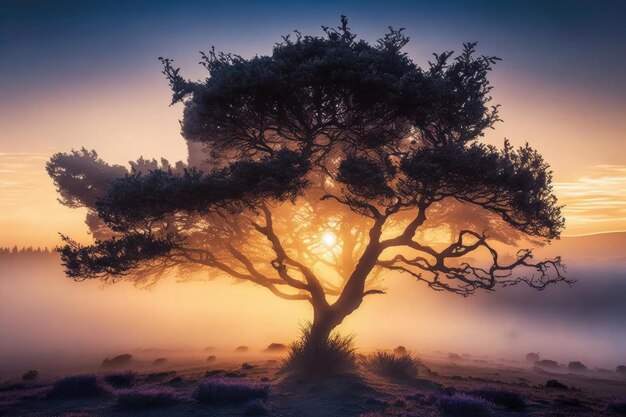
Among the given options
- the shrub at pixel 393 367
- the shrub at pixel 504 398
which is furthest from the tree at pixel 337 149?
the shrub at pixel 504 398

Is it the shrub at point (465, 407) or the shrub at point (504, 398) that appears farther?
the shrub at point (504, 398)

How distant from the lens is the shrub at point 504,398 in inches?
519

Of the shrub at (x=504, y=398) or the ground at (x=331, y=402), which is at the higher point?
the shrub at (x=504, y=398)

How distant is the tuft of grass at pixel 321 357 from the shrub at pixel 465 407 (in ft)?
19.4

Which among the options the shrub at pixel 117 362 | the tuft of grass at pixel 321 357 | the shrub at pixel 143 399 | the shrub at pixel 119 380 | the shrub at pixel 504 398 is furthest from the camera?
the shrub at pixel 117 362

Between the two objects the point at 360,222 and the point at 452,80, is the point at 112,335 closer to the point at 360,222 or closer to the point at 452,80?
the point at 360,222

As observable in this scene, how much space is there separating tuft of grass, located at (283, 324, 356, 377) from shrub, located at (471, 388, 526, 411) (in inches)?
207

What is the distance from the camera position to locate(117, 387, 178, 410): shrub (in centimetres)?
1284

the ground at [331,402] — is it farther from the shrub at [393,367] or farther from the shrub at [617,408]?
the shrub at [393,367]

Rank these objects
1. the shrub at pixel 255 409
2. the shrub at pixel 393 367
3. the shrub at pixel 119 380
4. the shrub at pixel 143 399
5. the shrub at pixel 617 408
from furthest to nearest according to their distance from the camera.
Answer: the shrub at pixel 393 367 → the shrub at pixel 119 380 → the shrub at pixel 617 408 → the shrub at pixel 143 399 → the shrub at pixel 255 409

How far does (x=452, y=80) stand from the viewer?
56.5 feet

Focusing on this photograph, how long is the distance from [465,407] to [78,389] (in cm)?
1166

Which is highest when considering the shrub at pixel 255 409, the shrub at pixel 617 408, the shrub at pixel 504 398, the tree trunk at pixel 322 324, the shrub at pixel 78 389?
the tree trunk at pixel 322 324

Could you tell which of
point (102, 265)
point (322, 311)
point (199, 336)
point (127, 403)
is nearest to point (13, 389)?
point (102, 265)
